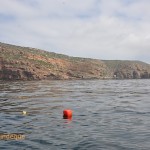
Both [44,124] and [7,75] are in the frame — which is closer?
[44,124]

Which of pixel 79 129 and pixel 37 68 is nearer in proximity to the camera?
pixel 79 129

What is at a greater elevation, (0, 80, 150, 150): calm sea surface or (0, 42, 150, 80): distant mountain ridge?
(0, 42, 150, 80): distant mountain ridge

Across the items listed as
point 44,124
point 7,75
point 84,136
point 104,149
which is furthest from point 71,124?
point 7,75

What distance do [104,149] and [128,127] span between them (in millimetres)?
4625

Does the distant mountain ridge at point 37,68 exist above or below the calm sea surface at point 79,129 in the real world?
above

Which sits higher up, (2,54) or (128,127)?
(2,54)

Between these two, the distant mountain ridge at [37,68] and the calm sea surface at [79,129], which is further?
the distant mountain ridge at [37,68]

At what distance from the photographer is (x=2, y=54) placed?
114375 millimetres

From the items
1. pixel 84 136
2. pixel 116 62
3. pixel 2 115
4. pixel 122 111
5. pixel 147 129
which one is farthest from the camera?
pixel 116 62

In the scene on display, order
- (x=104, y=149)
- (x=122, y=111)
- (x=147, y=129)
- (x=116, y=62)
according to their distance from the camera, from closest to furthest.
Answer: (x=104, y=149) → (x=147, y=129) → (x=122, y=111) → (x=116, y=62)

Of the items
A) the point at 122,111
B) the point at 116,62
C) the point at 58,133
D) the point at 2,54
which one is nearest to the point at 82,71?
the point at 2,54

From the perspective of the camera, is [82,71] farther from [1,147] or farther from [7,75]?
[1,147]

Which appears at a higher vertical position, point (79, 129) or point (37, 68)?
point (37, 68)

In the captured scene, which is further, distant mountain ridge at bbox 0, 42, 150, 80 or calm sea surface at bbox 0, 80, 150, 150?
distant mountain ridge at bbox 0, 42, 150, 80
